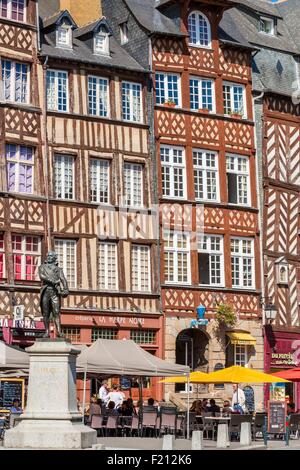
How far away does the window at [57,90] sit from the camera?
105 ft

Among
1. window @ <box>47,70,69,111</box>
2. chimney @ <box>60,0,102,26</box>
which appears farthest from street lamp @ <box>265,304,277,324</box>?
chimney @ <box>60,0,102,26</box>

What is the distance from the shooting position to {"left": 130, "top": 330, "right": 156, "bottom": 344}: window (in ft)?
108

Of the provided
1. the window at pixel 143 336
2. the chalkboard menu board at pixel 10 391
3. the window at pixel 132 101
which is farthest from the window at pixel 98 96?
the chalkboard menu board at pixel 10 391

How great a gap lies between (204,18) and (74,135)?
650cm

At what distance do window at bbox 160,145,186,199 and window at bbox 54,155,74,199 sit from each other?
9.91 ft

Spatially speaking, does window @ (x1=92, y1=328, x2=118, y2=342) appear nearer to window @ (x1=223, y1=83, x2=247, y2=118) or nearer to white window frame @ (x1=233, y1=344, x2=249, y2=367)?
white window frame @ (x1=233, y1=344, x2=249, y2=367)

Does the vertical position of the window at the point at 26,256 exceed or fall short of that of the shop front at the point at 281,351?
it exceeds it

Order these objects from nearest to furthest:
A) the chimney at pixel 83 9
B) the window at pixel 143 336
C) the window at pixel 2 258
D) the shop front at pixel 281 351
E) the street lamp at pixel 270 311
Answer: the window at pixel 2 258 → the window at pixel 143 336 → the street lamp at pixel 270 311 → the chimney at pixel 83 9 → the shop front at pixel 281 351

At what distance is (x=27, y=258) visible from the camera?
3092cm

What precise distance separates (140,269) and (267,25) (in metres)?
11.4

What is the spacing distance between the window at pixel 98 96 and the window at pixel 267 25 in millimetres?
8709

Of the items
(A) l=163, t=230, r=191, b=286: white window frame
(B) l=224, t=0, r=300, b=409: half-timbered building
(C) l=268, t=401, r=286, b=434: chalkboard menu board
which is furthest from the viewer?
Answer: (B) l=224, t=0, r=300, b=409: half-timbered building

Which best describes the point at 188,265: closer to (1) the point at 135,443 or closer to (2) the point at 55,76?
(2) the point at 55,76

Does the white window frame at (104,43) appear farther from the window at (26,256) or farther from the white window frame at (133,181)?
the window at (26,256)
